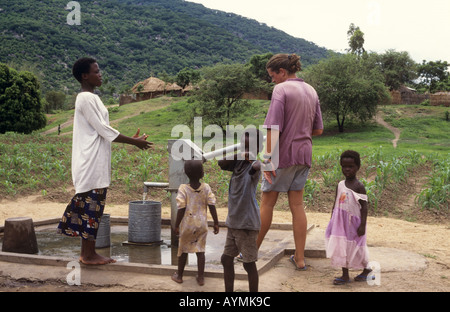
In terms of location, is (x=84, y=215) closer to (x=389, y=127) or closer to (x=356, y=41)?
(x=389, y=127)

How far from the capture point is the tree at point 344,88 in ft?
91.4

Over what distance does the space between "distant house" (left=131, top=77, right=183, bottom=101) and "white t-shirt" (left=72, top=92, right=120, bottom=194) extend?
50.0m

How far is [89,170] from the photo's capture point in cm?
396

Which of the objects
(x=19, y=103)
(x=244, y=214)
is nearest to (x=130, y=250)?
(x=244, y=214)

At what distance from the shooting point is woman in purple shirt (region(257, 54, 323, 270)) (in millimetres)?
4105

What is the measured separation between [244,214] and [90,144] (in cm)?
152

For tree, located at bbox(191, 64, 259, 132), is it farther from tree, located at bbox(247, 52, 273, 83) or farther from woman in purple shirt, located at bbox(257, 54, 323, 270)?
woman in purple shirt, located at bbox(257, 54, 323, 270)

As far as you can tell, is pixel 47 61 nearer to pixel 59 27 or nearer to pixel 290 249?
pixel 59 27

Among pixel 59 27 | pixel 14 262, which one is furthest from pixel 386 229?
pixel 59 27

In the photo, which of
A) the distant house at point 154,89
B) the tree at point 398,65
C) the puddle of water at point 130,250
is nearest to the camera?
the puddle of water at point 130,250

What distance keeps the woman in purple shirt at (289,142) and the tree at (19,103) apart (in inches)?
1183

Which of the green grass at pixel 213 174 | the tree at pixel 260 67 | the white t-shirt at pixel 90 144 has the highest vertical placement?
the tree at pixel 260 67

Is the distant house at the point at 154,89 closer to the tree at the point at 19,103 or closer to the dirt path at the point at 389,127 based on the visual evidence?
the tree at the point at 19,103

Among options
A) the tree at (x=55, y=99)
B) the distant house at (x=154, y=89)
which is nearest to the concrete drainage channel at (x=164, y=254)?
the distant house at (x=154, y=89)
